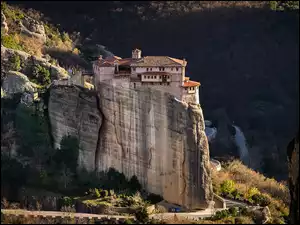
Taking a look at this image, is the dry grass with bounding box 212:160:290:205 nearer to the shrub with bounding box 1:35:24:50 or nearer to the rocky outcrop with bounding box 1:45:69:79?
the rocky outcrop with bounding box 1:45:69:79

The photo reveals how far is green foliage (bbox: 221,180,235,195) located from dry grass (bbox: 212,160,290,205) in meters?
0.32

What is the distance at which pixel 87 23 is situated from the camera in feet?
211

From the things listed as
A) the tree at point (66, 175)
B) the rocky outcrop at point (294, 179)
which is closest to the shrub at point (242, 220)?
the tree at point (66, 175)

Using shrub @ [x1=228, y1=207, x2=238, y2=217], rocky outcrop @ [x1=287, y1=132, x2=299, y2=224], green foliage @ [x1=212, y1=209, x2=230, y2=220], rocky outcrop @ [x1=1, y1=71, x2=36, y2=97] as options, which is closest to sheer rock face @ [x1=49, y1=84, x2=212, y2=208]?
shrub @ [x1=228, y1=207, x2=238, y2=217]

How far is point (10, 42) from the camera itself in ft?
137

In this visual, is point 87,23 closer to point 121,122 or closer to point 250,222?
point 121,122

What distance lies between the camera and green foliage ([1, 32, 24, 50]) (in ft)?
135

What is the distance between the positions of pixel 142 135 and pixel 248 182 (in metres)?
8.61

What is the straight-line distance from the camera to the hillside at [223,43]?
200 feet

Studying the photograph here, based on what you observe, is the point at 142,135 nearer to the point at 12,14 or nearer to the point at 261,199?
the point at 261,199

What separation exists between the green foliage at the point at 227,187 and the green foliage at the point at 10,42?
14592mm

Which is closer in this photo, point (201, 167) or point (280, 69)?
point (201, 167)

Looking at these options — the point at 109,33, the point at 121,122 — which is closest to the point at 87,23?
the point at 109,33

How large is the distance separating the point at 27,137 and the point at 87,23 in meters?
29.8
